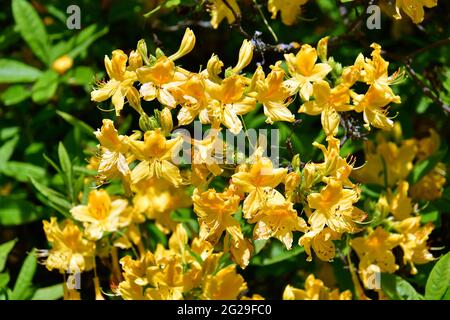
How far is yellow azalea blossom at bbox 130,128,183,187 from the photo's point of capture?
1.77 m

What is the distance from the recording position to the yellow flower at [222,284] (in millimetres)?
2045

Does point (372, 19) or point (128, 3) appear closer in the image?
point (372, 19)

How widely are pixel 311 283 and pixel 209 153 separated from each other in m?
0.60

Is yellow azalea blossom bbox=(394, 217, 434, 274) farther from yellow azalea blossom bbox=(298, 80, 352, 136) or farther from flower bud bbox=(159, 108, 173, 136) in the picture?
flower bud bbox=(159, 108, 173, 136)

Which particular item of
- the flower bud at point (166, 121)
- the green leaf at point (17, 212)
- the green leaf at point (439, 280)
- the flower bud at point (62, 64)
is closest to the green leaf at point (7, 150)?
the green leaf at point (17, 212)

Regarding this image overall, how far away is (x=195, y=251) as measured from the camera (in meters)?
2.16

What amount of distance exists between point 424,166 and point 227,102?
0.92m

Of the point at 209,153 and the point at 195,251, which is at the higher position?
the point at 209,153

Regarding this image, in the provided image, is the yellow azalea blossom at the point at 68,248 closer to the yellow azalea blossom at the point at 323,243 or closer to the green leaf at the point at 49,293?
the green leaf at the point at 49,293

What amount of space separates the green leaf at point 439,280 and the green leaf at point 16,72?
1526 millimetres

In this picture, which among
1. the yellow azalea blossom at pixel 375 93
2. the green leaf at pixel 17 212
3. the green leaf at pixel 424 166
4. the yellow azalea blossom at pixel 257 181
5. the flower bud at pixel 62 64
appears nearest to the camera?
the yellow azalea blossom at pixel 257 181

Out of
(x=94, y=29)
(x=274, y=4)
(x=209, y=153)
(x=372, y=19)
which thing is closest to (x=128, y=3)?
(x=94, y=29)
